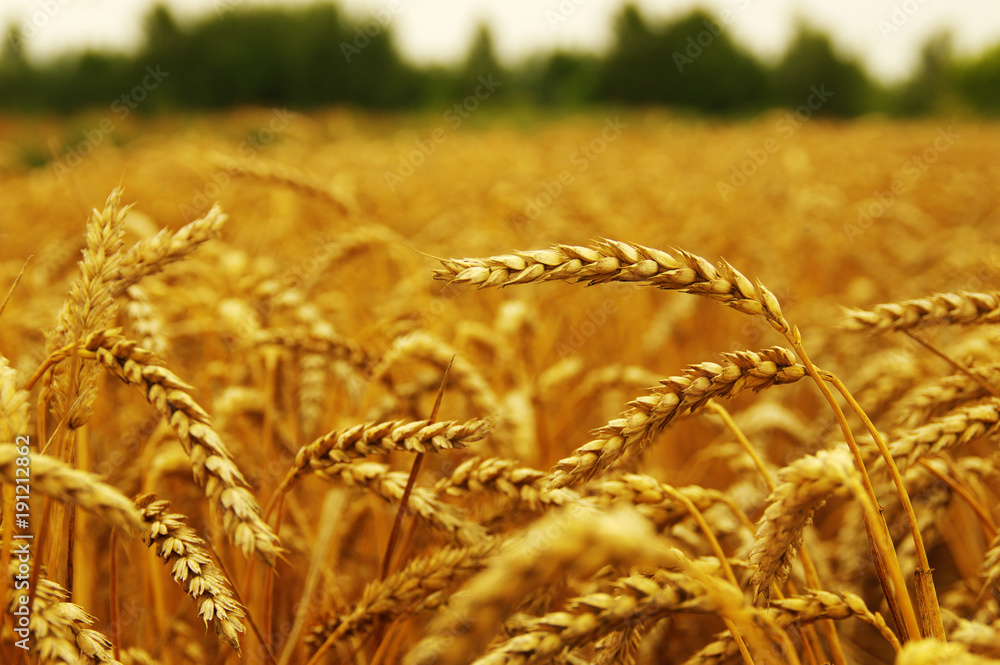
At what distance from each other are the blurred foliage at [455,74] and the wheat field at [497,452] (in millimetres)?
23892

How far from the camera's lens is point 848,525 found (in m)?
1.53

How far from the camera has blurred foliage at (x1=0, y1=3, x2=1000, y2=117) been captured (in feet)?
93.0

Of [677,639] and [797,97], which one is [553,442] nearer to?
[677,639]

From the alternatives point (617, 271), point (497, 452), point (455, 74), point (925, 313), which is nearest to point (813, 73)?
point (455, 74)

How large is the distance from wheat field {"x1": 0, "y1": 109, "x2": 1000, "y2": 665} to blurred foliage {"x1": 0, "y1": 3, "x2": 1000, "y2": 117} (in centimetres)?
2389

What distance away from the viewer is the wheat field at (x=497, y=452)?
638mm

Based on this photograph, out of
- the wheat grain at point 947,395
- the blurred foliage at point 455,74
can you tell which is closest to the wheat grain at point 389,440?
the wheat grain at point 947,395

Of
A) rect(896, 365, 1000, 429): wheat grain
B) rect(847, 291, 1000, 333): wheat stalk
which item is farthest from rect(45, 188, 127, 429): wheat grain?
rect(896, 365, 1000, 429): wheat grain

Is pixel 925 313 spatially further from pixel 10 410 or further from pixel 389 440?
pixel 10 410

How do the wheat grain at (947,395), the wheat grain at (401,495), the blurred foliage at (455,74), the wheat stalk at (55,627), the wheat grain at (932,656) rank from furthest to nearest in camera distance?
1. the blurred foliage at (455,74)
2. the wheat grain at (947,395)
3. the wheat grain at (401,495)
4. the wheat stalk at (55,627)
5. the wheat grain at (932,656)

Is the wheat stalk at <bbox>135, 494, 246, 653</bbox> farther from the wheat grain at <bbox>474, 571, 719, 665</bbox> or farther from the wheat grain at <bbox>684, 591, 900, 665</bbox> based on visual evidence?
the wheat grain at <bbox>684, 591, 900, 665</bbox>

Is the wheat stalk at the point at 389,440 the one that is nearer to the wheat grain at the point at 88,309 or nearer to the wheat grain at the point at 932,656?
the wheat grain at the point at 88,309

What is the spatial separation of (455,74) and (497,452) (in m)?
32.8

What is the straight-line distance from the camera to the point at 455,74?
31.2 meters
